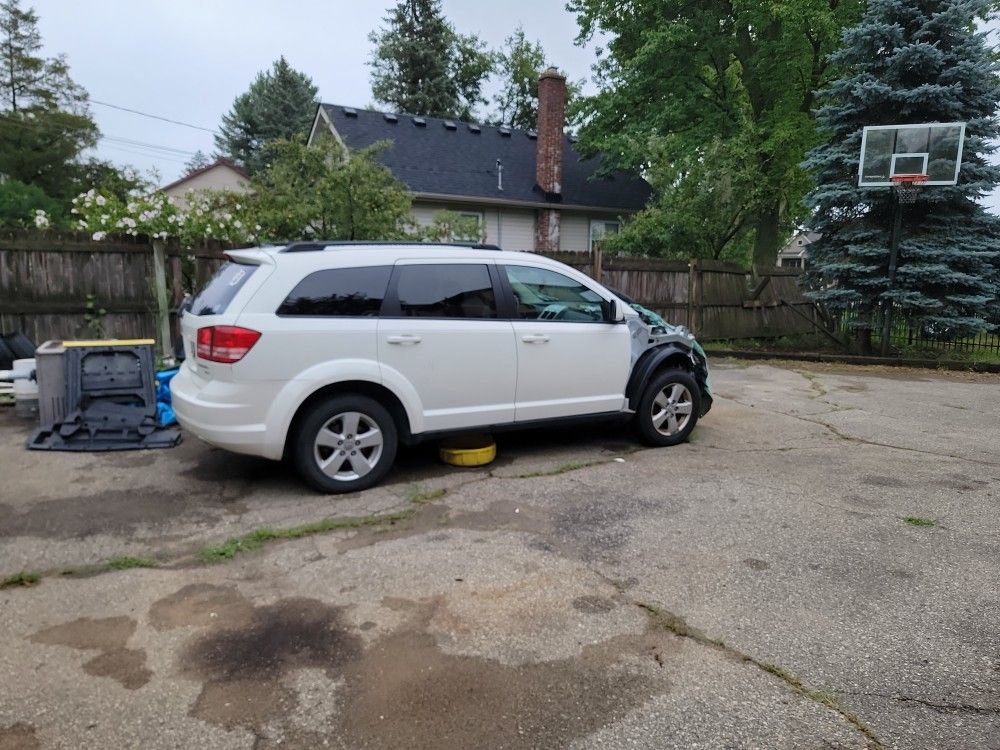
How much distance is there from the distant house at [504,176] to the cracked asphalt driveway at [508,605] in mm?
15709

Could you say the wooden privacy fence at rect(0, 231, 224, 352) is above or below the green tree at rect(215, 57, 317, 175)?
below

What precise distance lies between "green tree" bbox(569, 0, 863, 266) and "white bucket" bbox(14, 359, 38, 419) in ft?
46.6

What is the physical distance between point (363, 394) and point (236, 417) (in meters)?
0.87

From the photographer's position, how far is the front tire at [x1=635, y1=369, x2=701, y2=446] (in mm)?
6012

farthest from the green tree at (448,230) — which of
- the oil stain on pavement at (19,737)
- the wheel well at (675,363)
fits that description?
the oil stain on pavement at (19,737)

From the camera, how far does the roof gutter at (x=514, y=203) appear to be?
1966cm

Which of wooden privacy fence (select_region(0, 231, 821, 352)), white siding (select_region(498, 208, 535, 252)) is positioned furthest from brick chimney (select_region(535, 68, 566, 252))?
wooden privacy fence (select_region(0, 231, 821, 352))

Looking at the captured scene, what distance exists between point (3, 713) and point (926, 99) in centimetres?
1462

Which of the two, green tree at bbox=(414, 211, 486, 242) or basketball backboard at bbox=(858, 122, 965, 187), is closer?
green tree at bbox=(414, 211, 486, 242)

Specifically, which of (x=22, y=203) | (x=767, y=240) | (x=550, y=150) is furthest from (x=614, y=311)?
(x=22, y=203)

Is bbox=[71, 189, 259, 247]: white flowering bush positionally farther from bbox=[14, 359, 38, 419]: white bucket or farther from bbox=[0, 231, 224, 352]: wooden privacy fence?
bbox=[14, 359, 38, 419]: white bucket

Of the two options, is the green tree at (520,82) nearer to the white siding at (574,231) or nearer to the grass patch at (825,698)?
the white siding at (574,231)

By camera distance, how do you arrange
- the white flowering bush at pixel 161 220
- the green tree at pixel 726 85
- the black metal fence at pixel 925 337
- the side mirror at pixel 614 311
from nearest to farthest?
1. the side mirror at pixel 614 311
2. the white flowering bush at pixel 161 220
3. the black metal fence at pixel 925 337
4. the green tree at pixel 726 85

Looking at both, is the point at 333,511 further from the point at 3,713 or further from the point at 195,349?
the point at 3,713
